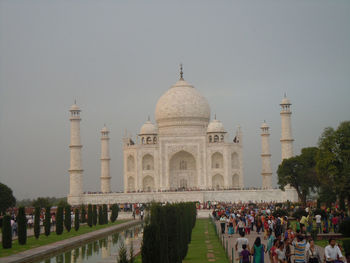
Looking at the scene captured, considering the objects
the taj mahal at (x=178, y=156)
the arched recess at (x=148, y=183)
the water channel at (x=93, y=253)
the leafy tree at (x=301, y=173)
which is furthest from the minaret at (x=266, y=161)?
the water channel at (x=93, y=253)

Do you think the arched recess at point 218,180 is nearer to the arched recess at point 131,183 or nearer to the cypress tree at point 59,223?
the arched recess at point 131,183

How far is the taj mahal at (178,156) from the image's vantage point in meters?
37.5

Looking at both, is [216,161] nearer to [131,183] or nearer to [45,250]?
[131,183]

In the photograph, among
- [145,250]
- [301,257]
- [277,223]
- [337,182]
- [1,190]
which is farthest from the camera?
[1,190]

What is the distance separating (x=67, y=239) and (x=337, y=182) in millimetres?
9939

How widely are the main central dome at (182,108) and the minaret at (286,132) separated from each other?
7132 mm

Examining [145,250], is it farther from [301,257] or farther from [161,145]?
[161,145]

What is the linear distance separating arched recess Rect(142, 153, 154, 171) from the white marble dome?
3.50 m

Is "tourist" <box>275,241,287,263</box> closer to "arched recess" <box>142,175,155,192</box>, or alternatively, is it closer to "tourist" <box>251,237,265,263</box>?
"tourist" <box>251,237,265,263</box>

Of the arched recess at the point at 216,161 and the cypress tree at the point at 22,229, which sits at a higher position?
the arched recess at the point at 216,161

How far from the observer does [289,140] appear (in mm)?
37219

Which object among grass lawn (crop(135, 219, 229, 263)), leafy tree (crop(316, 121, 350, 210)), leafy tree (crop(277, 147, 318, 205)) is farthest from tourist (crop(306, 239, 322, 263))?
leafy tree (crop(277, 147, 318, 205))

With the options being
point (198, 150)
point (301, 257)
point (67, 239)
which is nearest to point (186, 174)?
point (198, 150)

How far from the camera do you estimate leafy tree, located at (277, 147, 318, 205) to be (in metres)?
31.6
